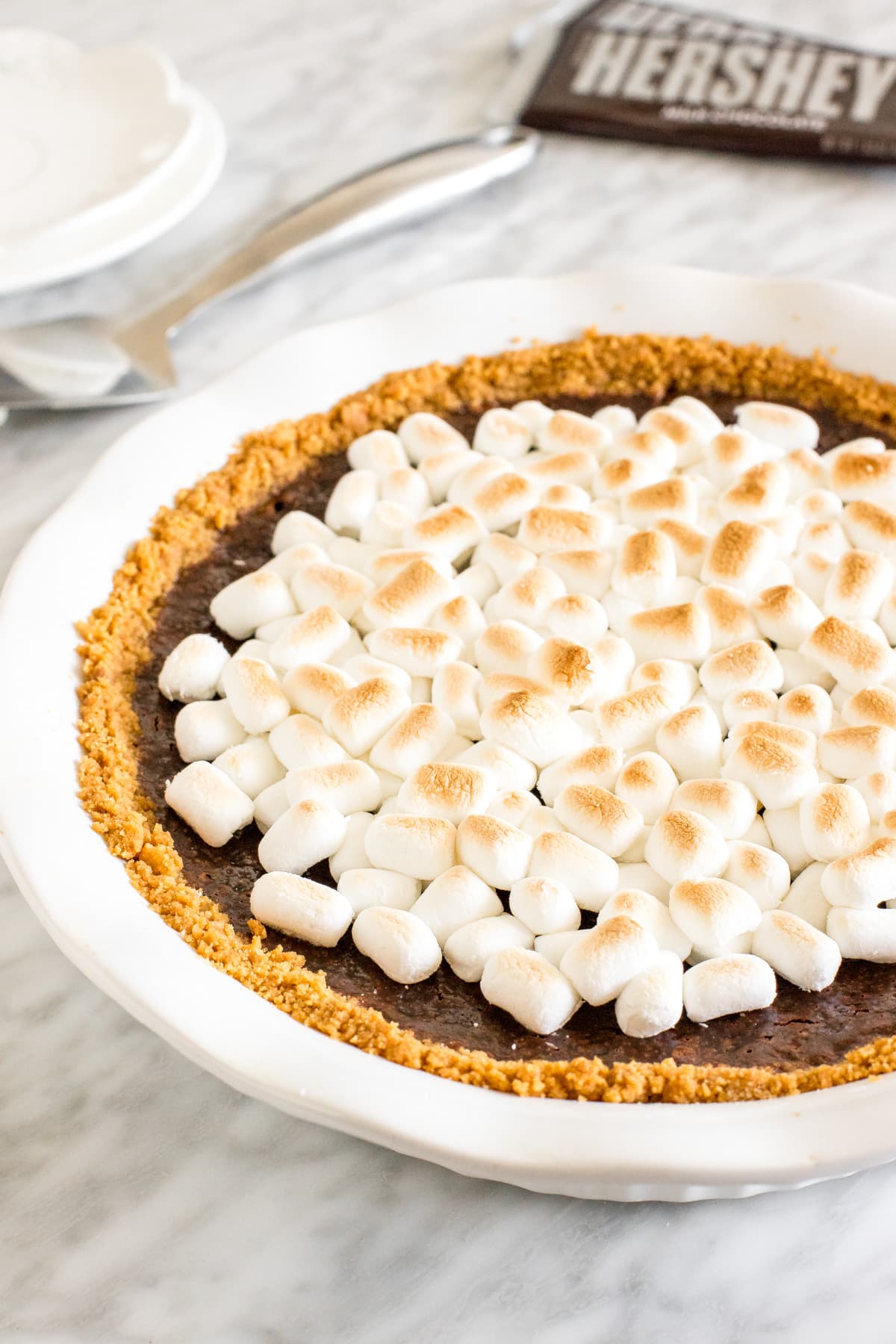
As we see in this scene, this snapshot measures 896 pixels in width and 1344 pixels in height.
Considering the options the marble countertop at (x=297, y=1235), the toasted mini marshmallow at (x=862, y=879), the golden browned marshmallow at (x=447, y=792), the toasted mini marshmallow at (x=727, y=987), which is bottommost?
the marble countertop at (x=297, y=1235)

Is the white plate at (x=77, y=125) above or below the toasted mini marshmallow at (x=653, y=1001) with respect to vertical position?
above

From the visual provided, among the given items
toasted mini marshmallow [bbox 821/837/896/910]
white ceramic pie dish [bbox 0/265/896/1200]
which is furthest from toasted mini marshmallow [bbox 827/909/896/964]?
white ceramic pie dish [bbox 0/265/896/1200]

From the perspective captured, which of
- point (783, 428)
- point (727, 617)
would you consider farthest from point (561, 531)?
point (783, 428)

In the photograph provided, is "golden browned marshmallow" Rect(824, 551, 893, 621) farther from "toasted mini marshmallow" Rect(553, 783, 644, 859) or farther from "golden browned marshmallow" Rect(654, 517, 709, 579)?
"toasted mini marshmallow" Rect(553, 783, 644, 859)

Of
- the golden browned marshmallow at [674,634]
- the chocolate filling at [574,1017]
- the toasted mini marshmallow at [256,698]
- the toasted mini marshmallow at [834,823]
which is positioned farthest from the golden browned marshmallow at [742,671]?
the toasted mini marshmallow at [256,698]

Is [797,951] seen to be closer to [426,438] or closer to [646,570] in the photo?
[646,570]

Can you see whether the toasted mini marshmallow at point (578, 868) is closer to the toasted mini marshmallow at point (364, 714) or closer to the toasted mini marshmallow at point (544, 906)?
the toasted mini marshmallow at point (544, 906)

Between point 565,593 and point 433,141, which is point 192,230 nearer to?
point 433,141
